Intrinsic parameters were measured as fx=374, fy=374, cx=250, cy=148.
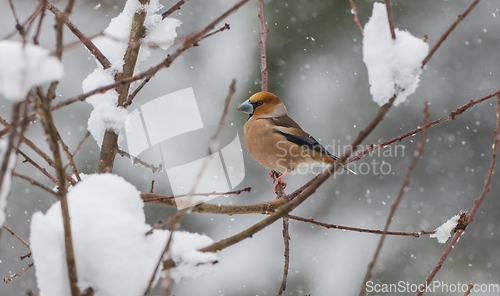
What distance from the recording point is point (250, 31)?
6613 millimetres

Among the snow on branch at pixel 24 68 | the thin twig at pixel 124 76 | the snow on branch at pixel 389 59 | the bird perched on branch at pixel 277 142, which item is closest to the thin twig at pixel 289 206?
the snow on branch at pixel 389 59

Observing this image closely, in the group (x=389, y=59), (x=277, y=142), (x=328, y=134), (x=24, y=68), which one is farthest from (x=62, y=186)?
(x=328, y=134)

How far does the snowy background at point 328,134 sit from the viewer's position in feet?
19.7

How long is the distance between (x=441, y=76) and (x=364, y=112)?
170cm

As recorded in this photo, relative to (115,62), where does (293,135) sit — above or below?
above

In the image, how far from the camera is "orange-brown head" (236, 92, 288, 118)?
338 centimetres

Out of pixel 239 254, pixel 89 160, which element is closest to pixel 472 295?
pixel 239 254

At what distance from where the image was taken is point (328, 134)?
21.1 feet

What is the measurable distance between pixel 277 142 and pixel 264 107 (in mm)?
441

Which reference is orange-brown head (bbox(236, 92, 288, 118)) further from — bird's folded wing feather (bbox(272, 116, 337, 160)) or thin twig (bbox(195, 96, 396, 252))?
thin twig (bbox(195, 96, 396, 252))

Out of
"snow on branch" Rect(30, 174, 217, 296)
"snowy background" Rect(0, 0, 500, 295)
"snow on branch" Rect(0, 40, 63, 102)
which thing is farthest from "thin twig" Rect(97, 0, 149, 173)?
"snowy background" Rect(0, 0, 500, 295)

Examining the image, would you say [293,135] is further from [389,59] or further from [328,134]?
[328,134]

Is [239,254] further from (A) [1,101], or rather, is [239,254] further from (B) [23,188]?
(A) [1,101]

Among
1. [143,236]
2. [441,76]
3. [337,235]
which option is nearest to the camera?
[143,236]
